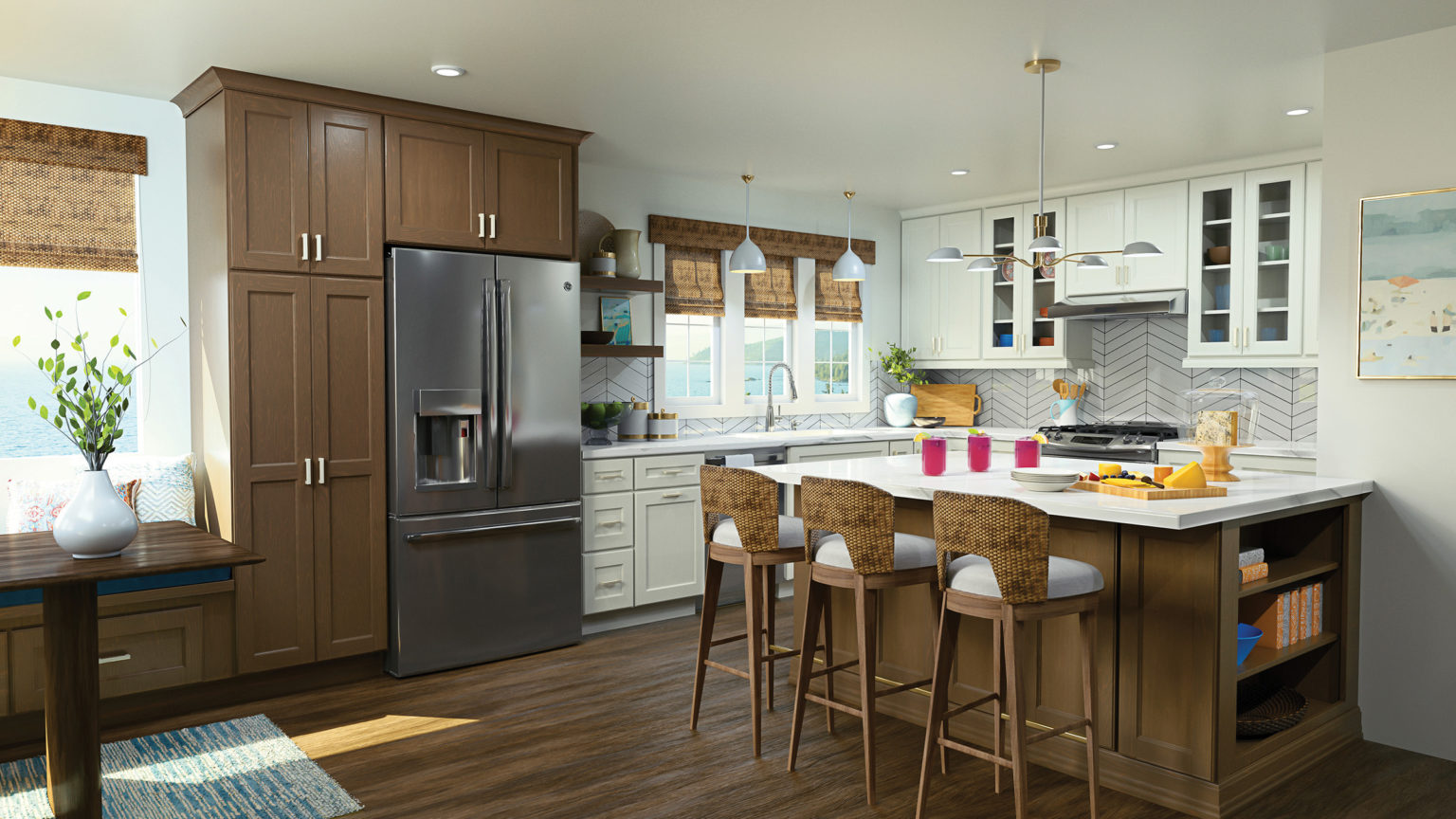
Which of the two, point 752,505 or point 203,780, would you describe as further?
point 752,505

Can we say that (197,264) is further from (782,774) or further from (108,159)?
(782,774)

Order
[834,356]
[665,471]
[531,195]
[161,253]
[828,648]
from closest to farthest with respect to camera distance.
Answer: [828,648]
[161,253]
[531,195]
[665,471]
[834,356]

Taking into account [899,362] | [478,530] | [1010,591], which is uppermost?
[899,362]

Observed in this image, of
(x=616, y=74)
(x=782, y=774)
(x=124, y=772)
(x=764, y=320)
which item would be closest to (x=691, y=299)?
(x=764, y=320)

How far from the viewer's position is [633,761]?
3.39 m

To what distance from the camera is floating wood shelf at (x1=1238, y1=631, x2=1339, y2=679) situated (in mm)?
3188

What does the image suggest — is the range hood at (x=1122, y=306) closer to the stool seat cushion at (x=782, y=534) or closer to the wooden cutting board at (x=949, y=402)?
the wooden cutting board at (x=949, y=402)

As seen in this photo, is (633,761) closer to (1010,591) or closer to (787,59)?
(1010,591)

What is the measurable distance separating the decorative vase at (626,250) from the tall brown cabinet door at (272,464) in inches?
70.5

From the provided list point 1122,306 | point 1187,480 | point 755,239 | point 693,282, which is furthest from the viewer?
point 755,239

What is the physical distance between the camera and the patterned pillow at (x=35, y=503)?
12.9 ft

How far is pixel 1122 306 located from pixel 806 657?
359 cm

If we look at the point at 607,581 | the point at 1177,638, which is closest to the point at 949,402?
the point at 607,581

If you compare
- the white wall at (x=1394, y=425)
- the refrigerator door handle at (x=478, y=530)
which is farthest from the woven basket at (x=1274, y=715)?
the refrigerator door handle at (x=478, y=530)
